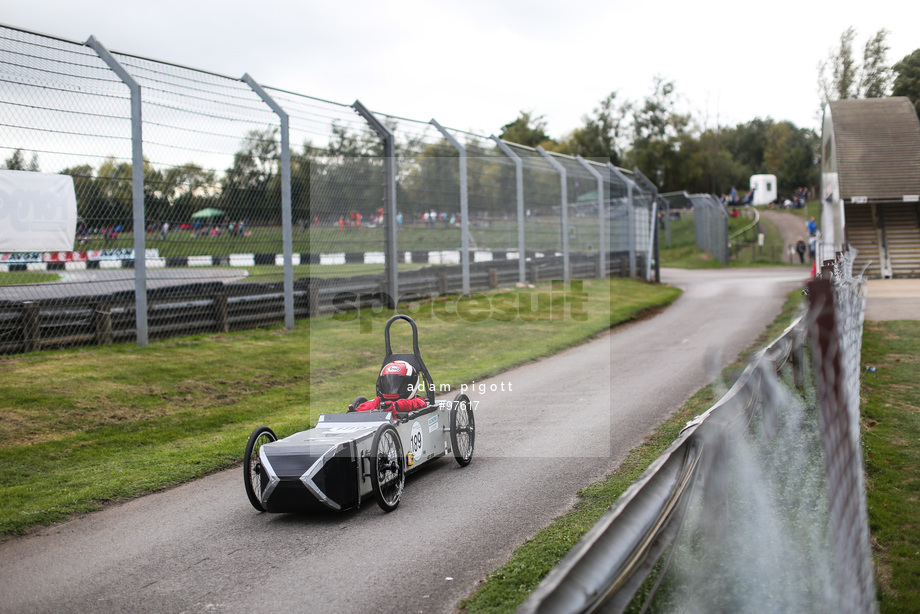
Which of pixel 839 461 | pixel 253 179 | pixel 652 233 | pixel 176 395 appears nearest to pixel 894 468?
pixel 839 461

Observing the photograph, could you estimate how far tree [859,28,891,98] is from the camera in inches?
2010

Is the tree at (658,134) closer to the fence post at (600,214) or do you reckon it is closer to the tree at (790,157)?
the tree at (790,157)

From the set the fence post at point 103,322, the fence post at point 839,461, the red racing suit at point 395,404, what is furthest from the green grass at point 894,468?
the fence post at point 103,322

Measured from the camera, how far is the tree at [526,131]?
82.9 metres

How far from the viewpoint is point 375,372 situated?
11625 mm

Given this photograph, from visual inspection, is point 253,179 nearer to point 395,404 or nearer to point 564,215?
point 395,404

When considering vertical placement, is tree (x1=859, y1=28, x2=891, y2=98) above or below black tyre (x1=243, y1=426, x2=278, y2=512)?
above

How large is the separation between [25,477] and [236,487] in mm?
1902

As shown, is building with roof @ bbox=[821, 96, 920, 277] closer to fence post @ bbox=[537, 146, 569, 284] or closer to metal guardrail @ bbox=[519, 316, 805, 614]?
fence post @ bbox=[537, 146, 569, 284]

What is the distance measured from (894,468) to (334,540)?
14.8 ft

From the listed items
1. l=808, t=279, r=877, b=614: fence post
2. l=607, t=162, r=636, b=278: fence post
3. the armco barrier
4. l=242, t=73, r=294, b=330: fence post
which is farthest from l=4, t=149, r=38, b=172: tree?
l=607, t=162, r=636, b=278: fence post

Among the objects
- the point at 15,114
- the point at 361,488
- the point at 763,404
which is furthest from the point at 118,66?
the point at 763,404

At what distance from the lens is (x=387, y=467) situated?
568 cm

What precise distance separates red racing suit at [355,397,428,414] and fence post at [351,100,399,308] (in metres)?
9.48
